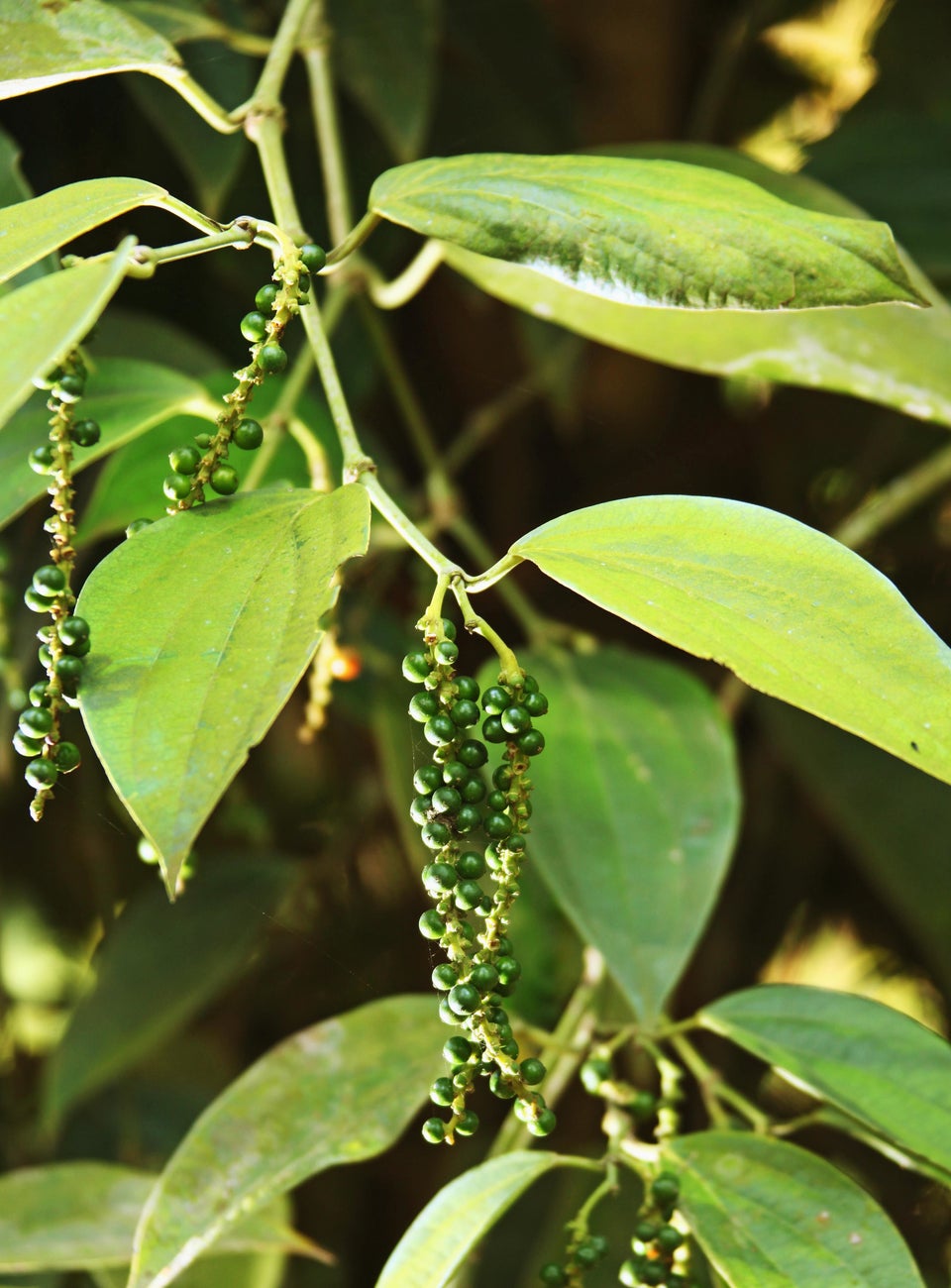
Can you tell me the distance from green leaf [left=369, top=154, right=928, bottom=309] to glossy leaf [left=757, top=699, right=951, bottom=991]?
1.81 ft

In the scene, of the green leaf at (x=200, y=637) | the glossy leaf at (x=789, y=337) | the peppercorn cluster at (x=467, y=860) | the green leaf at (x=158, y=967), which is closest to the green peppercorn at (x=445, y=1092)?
the peppercorn cluster at (x=467, y=860)

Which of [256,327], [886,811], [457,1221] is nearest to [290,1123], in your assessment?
[457,1221]

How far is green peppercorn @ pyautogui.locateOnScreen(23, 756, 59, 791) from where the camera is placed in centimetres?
31

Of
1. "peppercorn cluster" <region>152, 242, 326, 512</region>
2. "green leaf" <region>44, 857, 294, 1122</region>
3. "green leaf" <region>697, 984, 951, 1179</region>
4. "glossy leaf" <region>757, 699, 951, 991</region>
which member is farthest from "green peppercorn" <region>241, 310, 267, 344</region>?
"glossy leaf" <region>757, 699, 951, 991</region>

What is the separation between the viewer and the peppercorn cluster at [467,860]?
31 cm

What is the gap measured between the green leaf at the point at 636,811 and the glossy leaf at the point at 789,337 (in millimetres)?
164

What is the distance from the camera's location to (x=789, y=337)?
53 centimetres

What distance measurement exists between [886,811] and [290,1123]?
53cm

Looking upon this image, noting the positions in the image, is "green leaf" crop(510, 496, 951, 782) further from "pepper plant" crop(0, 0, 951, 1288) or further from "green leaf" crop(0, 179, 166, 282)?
"green leaf" crop(0, 179, 166, 282)

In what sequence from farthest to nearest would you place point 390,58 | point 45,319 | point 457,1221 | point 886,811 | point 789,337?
point 886,811
point 390,58
point 789,337
point 457,1221
point 45,319

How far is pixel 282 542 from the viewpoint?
1.09 feet

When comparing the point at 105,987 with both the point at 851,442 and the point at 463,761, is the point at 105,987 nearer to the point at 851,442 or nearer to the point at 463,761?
the point at 463,761

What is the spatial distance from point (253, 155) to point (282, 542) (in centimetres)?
52

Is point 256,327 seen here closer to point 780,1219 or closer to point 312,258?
point 312,258
